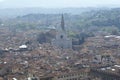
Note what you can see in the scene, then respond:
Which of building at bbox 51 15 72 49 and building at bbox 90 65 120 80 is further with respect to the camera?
building at bbox 51 15 72 49

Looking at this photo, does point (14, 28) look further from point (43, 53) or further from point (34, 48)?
point (43, 53)

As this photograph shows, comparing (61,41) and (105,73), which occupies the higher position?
(105,73)

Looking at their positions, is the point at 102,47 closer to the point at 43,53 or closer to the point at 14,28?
the point at 43,53

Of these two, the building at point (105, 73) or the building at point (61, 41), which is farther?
the building at point (61, 41)

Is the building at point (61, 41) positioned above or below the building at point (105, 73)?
below

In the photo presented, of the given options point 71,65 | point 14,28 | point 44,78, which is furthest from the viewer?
point 14,28

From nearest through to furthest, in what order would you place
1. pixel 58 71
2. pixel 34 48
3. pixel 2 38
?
1. pixel 58 71
2. pixel 34 48
3. pixel 2 38

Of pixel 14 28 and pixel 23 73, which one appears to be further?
pixel 14 28

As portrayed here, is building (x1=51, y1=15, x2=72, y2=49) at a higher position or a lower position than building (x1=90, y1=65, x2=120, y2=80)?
lower

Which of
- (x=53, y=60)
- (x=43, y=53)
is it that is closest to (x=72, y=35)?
(x=43, y=53)

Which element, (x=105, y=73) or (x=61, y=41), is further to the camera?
(x=61, y=41)
